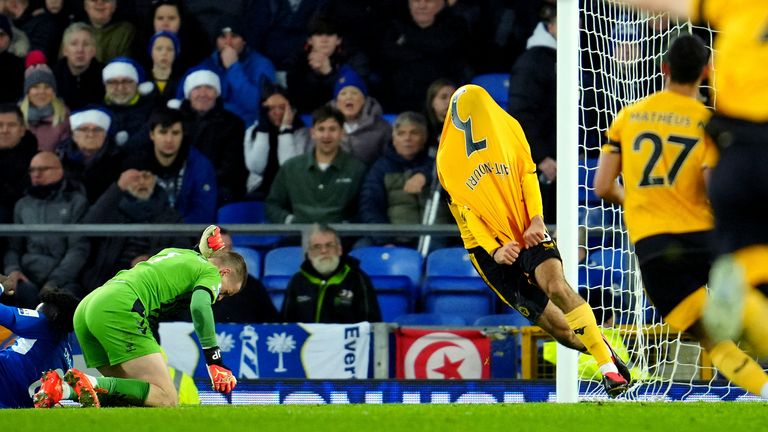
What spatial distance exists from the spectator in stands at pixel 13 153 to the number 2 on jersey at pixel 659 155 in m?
7.13

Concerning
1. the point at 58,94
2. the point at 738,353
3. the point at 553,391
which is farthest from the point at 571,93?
the point at 58,94

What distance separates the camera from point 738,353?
5.98m

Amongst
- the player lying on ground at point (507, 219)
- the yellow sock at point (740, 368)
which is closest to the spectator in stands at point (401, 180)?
the player lying on ground at point (507, 219)

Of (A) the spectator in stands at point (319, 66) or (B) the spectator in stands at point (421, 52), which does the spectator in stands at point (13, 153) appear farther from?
(B) the spectator in stands at point (421, 52)

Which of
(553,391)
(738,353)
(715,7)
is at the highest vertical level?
(715,7)

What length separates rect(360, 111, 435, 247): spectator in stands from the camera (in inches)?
450

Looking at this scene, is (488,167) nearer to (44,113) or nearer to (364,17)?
(364,17)

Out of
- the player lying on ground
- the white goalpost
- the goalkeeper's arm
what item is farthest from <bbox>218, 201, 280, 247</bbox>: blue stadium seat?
the goalkeeper's arm

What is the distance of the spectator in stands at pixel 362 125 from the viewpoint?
11898 mm

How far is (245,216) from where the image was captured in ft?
39.2

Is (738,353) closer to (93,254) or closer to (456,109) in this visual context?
(456,109)

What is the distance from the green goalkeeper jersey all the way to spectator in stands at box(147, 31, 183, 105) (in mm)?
4638

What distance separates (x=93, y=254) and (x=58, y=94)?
2123 millimetres

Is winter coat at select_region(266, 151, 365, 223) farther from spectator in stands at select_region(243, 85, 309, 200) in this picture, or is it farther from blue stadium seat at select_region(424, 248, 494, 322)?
blue stadium seat at select_region(424, 248, 494, 322)
